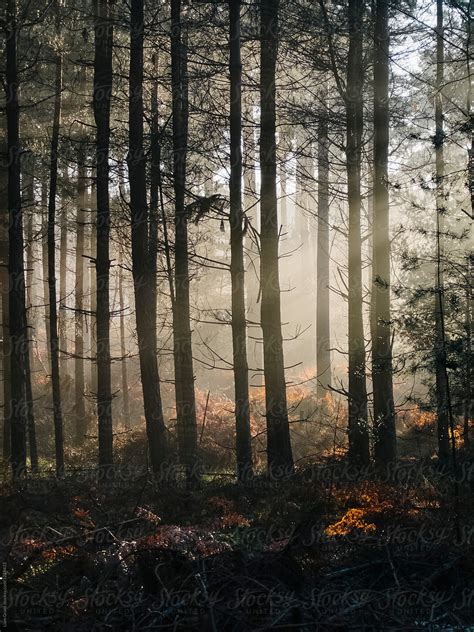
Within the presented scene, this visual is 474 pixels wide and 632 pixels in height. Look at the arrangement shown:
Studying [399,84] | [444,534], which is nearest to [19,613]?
[444,534]

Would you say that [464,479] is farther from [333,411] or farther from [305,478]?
[333,411]

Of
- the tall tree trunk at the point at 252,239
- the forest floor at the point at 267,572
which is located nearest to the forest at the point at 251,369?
the forest floor at the point at 267,572

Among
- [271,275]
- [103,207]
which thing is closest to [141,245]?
[103,207]

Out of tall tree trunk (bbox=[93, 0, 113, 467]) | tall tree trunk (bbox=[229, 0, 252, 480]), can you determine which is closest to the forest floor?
tall tree trunk (bbox=[229, 0, 252, 480])

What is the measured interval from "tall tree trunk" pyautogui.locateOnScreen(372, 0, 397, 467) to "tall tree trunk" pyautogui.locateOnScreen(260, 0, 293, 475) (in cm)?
176

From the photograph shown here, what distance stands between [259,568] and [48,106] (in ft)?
60.4

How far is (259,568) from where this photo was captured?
4.59 metres

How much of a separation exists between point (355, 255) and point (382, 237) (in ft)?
2.02

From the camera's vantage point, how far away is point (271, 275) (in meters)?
10.5

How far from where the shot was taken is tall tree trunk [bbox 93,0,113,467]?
469 inches

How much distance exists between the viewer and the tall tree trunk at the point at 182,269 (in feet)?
35.4

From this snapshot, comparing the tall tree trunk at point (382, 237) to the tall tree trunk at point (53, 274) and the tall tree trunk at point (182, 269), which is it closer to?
the tall tree trunk at point (182, 269)

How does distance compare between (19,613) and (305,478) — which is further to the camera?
(305,478)

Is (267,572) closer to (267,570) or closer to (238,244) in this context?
(267,570)
